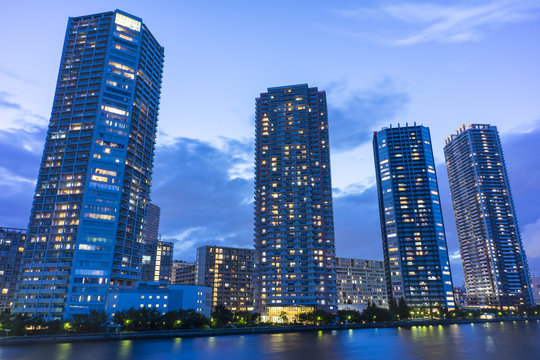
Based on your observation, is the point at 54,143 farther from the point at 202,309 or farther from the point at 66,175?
the point at 202,309

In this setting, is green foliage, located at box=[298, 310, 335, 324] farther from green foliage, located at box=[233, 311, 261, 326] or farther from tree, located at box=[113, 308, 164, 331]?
tree, located at box=[113, 308, 164, 331]

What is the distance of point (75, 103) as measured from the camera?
181125 mm

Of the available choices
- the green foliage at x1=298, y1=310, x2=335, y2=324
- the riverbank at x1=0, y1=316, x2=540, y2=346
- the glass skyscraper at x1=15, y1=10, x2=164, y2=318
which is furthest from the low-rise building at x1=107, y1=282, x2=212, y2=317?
the green foliage at x1=298, y1=310, x2=335, y2=324

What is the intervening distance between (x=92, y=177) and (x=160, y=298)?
6013cm

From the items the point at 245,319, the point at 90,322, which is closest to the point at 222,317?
the point at 245,319

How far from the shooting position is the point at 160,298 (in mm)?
160250

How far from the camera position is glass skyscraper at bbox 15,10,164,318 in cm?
15338

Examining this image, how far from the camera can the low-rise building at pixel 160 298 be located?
152250 millimetres

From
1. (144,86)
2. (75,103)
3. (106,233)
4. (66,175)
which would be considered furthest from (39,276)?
(144,86)

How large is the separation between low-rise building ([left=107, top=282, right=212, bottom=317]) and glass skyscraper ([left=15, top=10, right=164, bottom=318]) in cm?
626

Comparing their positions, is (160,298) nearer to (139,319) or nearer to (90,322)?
(139,319)

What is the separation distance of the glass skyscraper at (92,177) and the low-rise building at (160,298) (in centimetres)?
626

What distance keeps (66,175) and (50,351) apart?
9305 cm

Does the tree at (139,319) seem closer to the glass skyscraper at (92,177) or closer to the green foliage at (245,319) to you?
the glass skyscraper at (92,177)
